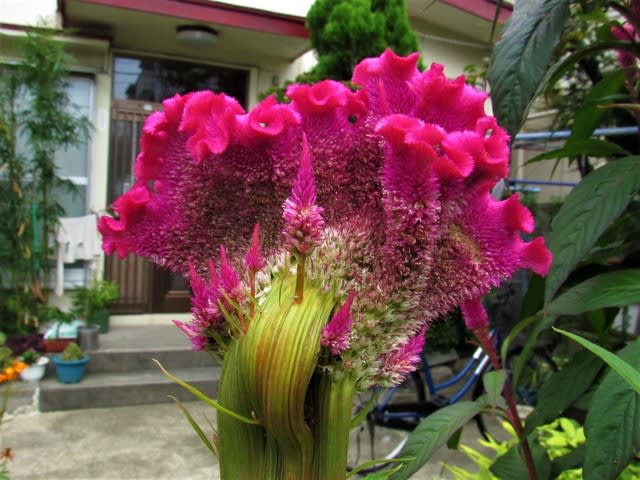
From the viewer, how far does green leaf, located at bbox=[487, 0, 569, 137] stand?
832mm

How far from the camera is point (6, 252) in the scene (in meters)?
5.42

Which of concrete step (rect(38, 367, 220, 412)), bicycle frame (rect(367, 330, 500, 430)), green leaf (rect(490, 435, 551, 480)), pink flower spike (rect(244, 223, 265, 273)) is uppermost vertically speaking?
pink flower spike (rect(244, 223, 265, 273))

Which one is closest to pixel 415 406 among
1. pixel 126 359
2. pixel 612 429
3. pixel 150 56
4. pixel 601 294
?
pixel 126 359

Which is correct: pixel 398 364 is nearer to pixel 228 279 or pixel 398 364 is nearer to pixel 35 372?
pixel 228 279

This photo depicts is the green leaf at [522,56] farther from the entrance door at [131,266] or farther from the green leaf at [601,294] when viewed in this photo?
the entrance door at [131,266]

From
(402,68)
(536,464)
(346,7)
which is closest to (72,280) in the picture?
(346,7)

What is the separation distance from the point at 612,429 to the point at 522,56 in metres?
0.54

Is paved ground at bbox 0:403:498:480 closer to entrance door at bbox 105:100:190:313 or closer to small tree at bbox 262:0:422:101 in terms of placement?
entrance door at bbox 105:100:190:313

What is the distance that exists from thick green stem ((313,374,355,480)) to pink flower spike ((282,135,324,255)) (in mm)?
Answer: 116

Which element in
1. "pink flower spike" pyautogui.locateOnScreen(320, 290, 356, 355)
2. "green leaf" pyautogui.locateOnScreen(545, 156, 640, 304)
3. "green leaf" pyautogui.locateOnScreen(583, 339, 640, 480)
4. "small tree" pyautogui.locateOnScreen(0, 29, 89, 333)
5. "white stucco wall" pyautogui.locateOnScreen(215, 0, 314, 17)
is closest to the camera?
"pink flower spike" pyautogui.locateOnScreen(320, 290, 356, 355)

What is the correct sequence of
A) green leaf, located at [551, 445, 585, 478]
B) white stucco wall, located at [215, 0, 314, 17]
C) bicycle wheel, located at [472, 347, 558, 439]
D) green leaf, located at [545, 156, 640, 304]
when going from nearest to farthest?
green leaf, located at [545, 156, 640, 304] < green leaf, located at [551, 445, 585, 478] < bicycle wheel, located at [472, 347, 558, 439] < white stucco wall, located at [215, 0, 314, 17]

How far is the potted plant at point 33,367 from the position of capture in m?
4.97

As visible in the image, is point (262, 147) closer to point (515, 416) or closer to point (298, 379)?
point (298, 379)

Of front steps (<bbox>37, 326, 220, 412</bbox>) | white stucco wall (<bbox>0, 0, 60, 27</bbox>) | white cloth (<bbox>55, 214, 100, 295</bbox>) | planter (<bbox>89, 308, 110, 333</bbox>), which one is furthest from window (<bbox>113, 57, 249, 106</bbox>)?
front steps (<bbox>37, 326, 220, 412</bbox>)
